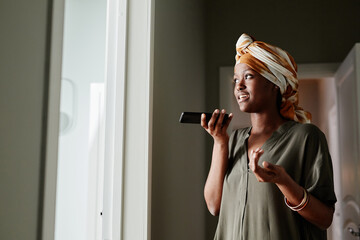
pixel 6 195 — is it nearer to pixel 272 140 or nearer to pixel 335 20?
pixel 272 140

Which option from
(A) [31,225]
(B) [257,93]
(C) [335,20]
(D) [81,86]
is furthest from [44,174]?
(C) [335,20]

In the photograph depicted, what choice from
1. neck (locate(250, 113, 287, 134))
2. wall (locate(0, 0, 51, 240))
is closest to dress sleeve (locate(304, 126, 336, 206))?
neck (locate(250, 113, 287, 134))

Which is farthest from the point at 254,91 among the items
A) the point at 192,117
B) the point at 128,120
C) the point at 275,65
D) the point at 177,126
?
the point at 177,126

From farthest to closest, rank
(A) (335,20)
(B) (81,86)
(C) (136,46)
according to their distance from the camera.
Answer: (A) (335,20), (C) (136,46), (B) (81,86)

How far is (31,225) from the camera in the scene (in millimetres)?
Answer: 623

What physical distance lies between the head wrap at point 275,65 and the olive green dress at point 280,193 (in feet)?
0.27

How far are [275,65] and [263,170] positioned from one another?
37 centimetres

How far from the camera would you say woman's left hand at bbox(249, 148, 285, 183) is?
3.41 ft

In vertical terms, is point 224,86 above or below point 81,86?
above

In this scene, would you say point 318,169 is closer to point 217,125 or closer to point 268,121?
point 268,121

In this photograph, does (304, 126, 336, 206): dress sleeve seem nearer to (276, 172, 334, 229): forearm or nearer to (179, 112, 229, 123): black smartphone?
(276, 172, 334, 229): forearm

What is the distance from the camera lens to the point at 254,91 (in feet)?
4.19

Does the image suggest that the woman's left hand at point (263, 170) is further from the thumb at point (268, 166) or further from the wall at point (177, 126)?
the wall at point (177, 126)

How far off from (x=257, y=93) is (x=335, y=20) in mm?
1965
